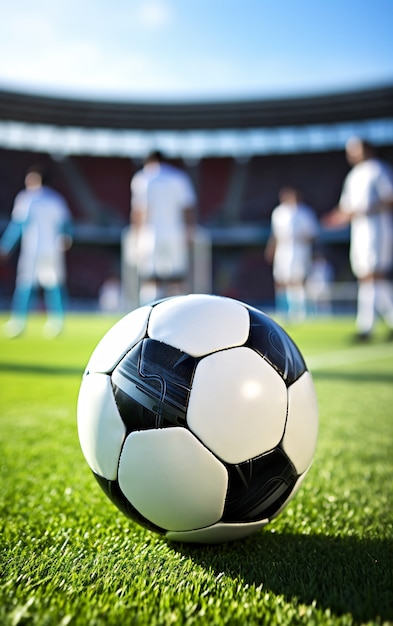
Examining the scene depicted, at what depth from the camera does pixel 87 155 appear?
2975 cm

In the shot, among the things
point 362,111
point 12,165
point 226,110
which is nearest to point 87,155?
point 12,165

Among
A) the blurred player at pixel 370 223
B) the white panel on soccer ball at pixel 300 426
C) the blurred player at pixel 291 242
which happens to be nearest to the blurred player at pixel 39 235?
the blurred player at pixel 291 242

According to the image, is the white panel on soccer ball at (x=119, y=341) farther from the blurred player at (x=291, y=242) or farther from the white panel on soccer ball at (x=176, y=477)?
the blurred player at (x=291, y=242)

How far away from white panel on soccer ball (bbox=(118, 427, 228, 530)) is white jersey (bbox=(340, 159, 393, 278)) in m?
5.34

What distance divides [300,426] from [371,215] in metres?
5.17

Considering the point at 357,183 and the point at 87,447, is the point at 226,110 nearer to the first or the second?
the point at 357,183

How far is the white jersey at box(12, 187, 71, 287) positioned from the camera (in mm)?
7930

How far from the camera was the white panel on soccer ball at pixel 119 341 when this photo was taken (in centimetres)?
133

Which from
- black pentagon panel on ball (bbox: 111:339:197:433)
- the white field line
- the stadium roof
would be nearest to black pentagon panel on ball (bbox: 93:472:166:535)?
black pentagon panel on ball (bbox: 111:339:197:433)

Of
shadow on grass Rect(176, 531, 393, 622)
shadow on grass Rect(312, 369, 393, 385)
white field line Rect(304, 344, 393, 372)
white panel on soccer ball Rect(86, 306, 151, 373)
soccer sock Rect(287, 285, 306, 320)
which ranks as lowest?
soccer sock Rect(287, 285, 306, 320)

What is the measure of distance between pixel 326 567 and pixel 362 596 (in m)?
0.14

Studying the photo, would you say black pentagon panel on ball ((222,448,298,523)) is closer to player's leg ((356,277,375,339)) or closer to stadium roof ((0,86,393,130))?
player's leg ((356,277,375,339))

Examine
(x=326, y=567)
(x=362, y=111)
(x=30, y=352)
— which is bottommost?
(x=30, y=352)

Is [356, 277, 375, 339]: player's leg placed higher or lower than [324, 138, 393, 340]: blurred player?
lower
